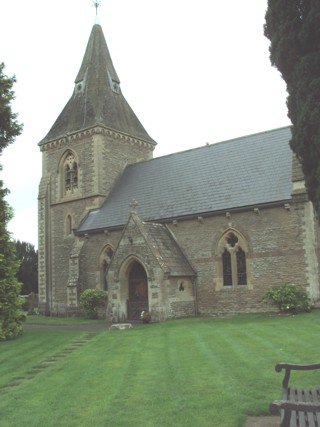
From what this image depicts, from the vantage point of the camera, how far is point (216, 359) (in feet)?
33.2

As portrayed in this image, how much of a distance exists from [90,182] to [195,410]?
25.5 metres

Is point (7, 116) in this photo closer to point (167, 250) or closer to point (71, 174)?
point (167, 250)

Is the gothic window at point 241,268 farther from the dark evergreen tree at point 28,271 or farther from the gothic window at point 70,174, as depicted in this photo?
the dark evergreen tree at point 28,271

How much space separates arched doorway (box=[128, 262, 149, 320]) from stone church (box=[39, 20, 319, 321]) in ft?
0.18

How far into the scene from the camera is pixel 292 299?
19.9 metres

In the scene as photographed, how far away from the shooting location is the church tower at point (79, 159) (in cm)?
3147

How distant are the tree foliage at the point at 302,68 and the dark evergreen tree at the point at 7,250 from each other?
1172cm

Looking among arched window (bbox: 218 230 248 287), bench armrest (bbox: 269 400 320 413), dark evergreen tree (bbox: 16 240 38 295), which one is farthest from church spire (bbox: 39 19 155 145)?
bench armrest (bbox: 269 400 320 413)

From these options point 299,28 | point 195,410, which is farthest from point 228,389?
point 299,28

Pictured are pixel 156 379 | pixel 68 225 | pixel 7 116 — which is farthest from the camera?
pixel 68 225

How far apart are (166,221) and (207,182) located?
119 inches

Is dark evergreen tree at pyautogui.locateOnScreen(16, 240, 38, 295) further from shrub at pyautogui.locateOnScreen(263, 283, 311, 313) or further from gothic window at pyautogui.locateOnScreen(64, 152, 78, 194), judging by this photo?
shrub at pyautogui.locateOnScreen(263, 283, 311, 313)

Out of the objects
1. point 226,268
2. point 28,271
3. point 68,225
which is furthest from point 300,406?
point 28,271

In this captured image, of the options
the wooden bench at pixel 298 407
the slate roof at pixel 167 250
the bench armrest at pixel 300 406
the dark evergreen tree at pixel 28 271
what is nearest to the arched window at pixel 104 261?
the slate roof at pixel 167 250
